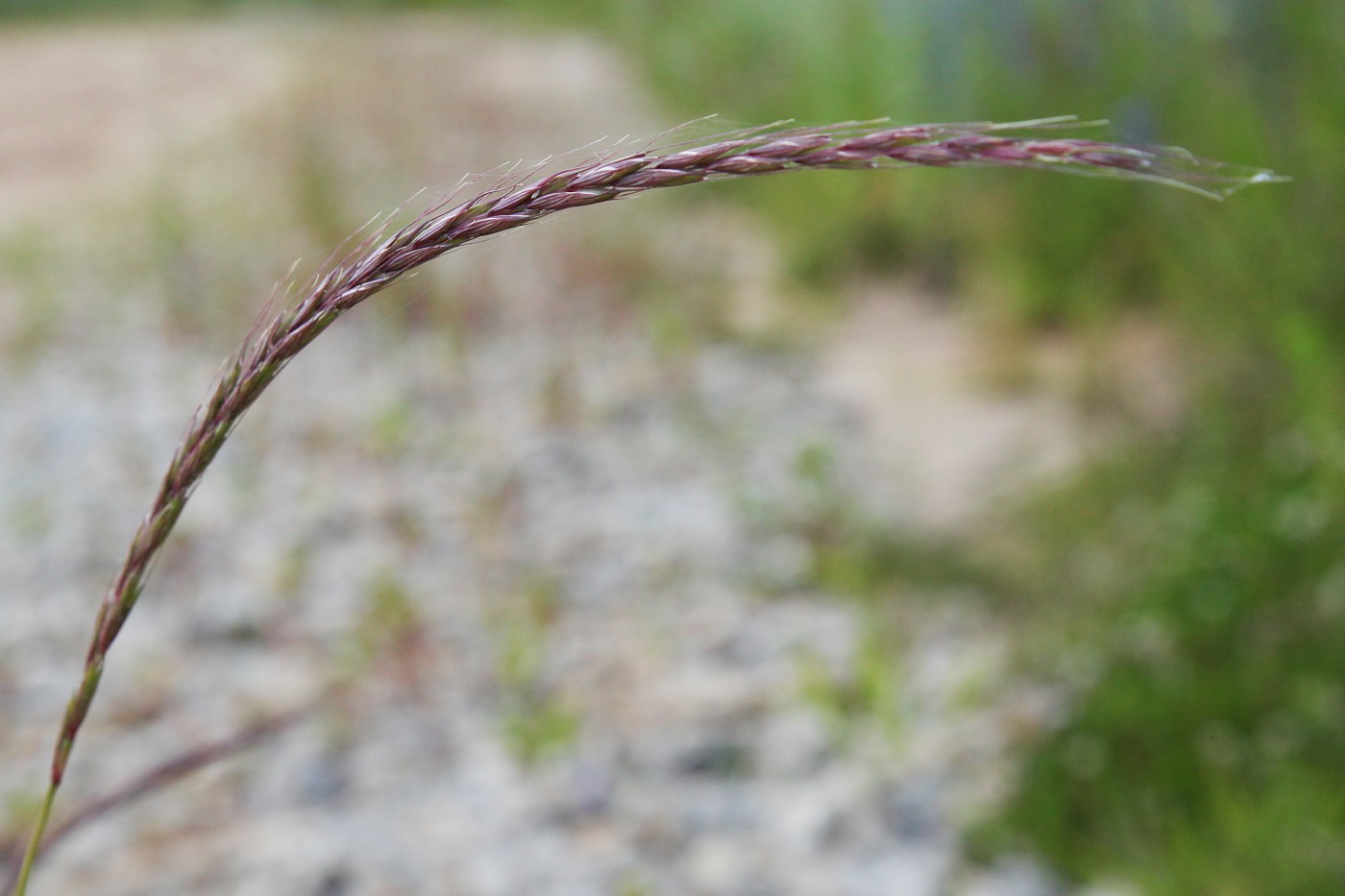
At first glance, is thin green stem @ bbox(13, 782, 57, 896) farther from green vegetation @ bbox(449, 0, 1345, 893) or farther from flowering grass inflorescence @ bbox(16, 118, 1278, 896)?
A: green vegetation @ bbox(449, 0, 1345, 893)

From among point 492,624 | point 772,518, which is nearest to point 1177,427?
point 772,518

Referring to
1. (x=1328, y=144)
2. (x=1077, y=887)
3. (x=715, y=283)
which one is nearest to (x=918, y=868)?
(x=1077, y=887)

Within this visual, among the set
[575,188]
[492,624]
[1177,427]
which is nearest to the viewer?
[575,188]

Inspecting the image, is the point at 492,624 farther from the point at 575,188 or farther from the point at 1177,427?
the point at 575,188

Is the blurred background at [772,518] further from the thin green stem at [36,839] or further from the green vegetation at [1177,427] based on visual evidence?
the thin green stem at [36,839]

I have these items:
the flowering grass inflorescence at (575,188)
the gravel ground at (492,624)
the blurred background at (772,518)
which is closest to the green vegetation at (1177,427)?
the blurred background at (772,518)

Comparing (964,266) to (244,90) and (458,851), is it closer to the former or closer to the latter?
(458,851)
